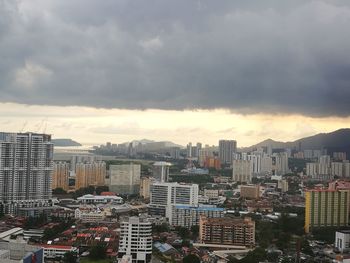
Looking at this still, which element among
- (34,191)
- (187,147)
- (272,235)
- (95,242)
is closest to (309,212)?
(272,235)

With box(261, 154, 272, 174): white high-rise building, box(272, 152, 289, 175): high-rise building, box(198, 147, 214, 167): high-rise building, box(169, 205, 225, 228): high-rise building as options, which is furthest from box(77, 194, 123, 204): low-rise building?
box(198, 147, 214, 167): high-rise building

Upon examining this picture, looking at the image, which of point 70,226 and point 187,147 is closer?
point 70,226

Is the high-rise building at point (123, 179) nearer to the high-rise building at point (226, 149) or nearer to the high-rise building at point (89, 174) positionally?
the high-rise building at point (89, 174)

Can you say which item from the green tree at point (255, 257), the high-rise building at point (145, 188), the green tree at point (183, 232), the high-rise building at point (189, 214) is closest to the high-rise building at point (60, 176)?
the high-rise building at point (145, 188)

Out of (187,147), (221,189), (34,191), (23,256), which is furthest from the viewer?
(187,147)

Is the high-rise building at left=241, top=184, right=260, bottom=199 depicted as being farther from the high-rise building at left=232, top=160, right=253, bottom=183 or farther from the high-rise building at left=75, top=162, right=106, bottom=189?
Answer: the high-rise building at left=75, top=162, right=106, bottom=189

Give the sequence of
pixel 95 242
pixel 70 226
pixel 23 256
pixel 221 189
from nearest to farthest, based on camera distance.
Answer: pixel 23 256 → pixel 95 242 → pixel 70 226 → pixel 221 189

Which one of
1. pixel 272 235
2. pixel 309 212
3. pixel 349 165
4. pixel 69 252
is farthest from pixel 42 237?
pixel 349 165

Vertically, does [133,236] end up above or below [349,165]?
below

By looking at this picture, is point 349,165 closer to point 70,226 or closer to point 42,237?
point 70,226
